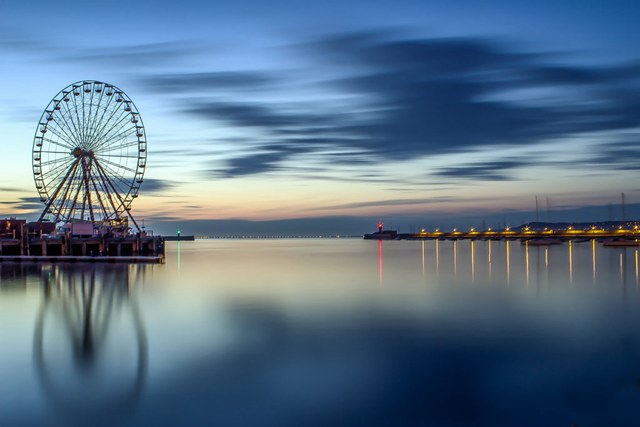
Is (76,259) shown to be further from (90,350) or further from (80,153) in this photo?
(90,350)

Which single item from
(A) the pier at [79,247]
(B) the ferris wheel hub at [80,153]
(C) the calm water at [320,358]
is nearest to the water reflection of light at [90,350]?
(C) the calm water at [320,358]

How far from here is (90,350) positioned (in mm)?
18688

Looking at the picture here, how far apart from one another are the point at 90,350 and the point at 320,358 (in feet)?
23.1

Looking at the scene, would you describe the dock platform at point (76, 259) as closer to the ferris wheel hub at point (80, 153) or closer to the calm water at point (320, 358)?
the ferris wheel hub at point (80, 153)

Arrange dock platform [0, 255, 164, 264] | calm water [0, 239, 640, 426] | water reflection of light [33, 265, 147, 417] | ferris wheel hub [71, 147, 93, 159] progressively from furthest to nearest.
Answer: dock platform [0, 255, 164, 264], ferris wheel hub [71, 147, 93, 159], water reflection of light [33, 265, 147, 417], calm water [0, 239, 640, 426]

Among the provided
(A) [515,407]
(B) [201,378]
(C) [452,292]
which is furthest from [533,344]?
(C) [452,292]

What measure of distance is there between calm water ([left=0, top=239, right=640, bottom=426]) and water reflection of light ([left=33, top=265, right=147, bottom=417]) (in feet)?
0.22

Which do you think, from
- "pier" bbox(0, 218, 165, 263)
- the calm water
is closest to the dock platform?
"pier" bbox(0, 218, 165, 263)

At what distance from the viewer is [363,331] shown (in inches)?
860

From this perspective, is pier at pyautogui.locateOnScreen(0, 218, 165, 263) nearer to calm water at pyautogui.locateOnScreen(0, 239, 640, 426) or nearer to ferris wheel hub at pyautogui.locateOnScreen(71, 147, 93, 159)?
ferris wheel hub at pyautogui.locateOnScreen(71, 147, 93, 159)

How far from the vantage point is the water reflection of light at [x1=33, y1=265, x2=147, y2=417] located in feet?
43.6

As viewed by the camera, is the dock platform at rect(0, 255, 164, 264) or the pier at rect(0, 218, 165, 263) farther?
the pier at rect(0, 218, 165, 263)

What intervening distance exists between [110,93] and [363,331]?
44.4 metres

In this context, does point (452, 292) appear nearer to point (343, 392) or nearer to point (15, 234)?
point (343, 392)
